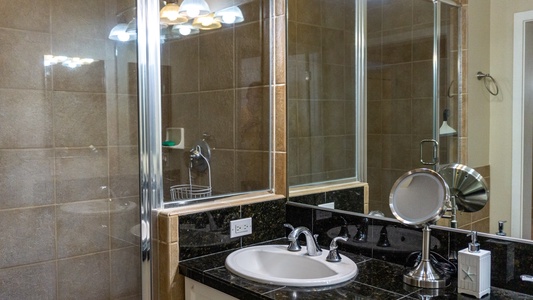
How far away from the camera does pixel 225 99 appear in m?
2.15

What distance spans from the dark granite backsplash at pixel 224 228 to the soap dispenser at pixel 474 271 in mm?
892

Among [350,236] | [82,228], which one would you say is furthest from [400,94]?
[82,228]

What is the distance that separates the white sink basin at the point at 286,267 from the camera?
160cm

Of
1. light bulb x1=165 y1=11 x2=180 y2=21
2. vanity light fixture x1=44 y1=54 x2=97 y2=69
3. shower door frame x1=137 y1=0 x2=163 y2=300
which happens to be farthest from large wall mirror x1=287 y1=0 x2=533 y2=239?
vanity light fixture x1=44 y1=54 x2=97 y2=69

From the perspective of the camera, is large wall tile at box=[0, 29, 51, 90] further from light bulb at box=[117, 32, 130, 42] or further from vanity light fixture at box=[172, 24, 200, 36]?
vanity light fixture at box=[172, 24, 200, 36]

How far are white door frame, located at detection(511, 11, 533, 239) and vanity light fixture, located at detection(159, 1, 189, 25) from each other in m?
1.24

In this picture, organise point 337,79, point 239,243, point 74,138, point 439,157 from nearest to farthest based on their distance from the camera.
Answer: point 439,157 < point 74,138 < point 239,243 < point 337,79

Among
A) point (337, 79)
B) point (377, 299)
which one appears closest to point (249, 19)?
point (337, 79)

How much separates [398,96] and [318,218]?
0.63 meters

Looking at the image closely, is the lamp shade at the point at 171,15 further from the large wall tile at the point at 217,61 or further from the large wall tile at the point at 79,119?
the large wall tile at the point at 79,119

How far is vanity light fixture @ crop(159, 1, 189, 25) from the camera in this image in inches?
74.3

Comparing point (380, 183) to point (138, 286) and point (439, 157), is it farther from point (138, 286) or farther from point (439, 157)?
point (138, 286)

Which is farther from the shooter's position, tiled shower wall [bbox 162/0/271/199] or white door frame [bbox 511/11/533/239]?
tiled shower wall [bbox 162/0/271/199]

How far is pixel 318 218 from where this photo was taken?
81.7 inches
